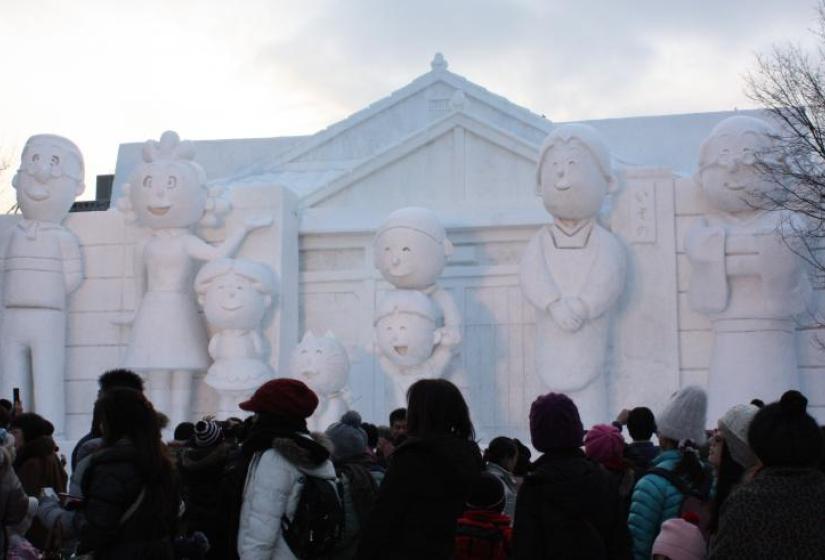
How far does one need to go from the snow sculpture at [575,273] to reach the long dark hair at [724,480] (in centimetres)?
642

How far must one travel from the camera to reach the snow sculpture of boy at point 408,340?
1062 cm

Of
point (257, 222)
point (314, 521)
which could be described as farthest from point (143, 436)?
point (257, 222)

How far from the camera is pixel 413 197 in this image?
41.6ft

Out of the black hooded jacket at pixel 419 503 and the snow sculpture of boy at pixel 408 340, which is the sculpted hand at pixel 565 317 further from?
the black hooded jacket at pixel 419 503

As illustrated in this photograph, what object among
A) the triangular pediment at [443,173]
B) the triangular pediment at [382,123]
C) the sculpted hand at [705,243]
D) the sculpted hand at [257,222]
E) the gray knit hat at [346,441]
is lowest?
the gray knit hat at [346,441]

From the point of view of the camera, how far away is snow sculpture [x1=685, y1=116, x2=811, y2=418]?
10.4 metres

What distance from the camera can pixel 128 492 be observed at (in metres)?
4.24

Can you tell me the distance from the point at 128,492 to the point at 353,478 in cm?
99

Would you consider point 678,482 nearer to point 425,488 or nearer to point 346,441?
point 425,488

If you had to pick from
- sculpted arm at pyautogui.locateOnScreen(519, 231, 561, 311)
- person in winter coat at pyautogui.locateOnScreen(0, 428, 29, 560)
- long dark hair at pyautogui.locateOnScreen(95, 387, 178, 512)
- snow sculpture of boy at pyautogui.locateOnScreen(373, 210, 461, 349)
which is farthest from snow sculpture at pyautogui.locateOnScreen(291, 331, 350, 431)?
long dark hair at pyautogui.locateOnScreen(95, 387, 178, 512)

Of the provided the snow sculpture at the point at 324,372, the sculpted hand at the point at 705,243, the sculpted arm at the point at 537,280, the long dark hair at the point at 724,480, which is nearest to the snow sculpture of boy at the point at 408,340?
the snow sculpture at the point at 324,372

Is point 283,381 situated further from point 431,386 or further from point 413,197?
point 413,197

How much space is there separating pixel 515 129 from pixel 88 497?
10.7 metres

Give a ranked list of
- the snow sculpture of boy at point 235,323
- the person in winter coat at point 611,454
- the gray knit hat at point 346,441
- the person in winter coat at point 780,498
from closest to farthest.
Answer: the person in winter coat at point 780,498 < the person in winter coat at point 611,454 < the gray knit hat at point 346,441 < the snow sculpture of boy at point 235,323
